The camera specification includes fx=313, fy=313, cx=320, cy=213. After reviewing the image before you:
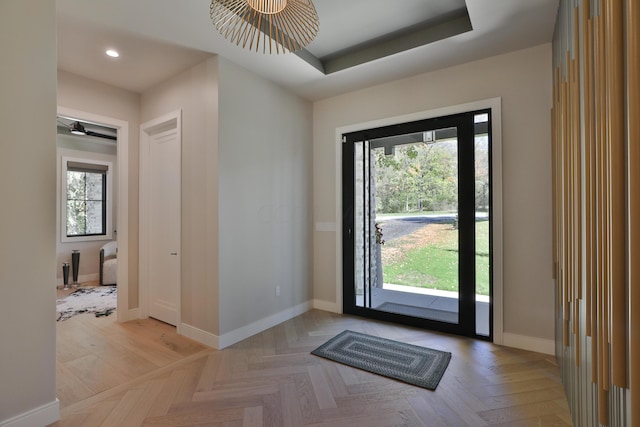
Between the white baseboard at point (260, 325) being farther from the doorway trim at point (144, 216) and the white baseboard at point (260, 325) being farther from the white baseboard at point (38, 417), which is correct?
the doorway trim at point (144, 216)

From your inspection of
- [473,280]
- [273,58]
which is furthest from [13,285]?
[473,280]

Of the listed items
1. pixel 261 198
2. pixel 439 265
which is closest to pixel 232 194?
pixel 261 198

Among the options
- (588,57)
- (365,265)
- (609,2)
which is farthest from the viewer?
(365,265)

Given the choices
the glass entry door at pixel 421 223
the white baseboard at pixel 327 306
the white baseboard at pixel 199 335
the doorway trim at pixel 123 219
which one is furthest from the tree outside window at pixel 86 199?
the glass entry door at pixel 421 223

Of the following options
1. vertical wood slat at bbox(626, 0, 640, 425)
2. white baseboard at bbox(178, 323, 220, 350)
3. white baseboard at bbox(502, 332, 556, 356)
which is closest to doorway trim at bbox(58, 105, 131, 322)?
white baseboard at bbox(178, 323, 220, 350)

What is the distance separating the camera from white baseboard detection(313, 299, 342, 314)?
12.8 feet

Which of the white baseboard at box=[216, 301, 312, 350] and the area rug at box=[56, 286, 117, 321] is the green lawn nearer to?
the white baseboard at box=[216, 301, 312, 350]

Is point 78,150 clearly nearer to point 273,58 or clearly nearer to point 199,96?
point 199,96

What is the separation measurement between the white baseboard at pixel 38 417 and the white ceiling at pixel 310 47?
8.66 feet

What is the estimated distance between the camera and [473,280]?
3.05m

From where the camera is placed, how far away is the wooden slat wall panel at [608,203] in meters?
0.81

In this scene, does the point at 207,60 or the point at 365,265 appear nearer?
the point at 207,60

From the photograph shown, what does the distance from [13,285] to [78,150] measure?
5024 millimetres

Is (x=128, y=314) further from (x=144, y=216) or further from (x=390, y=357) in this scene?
(x=390, y=357)
